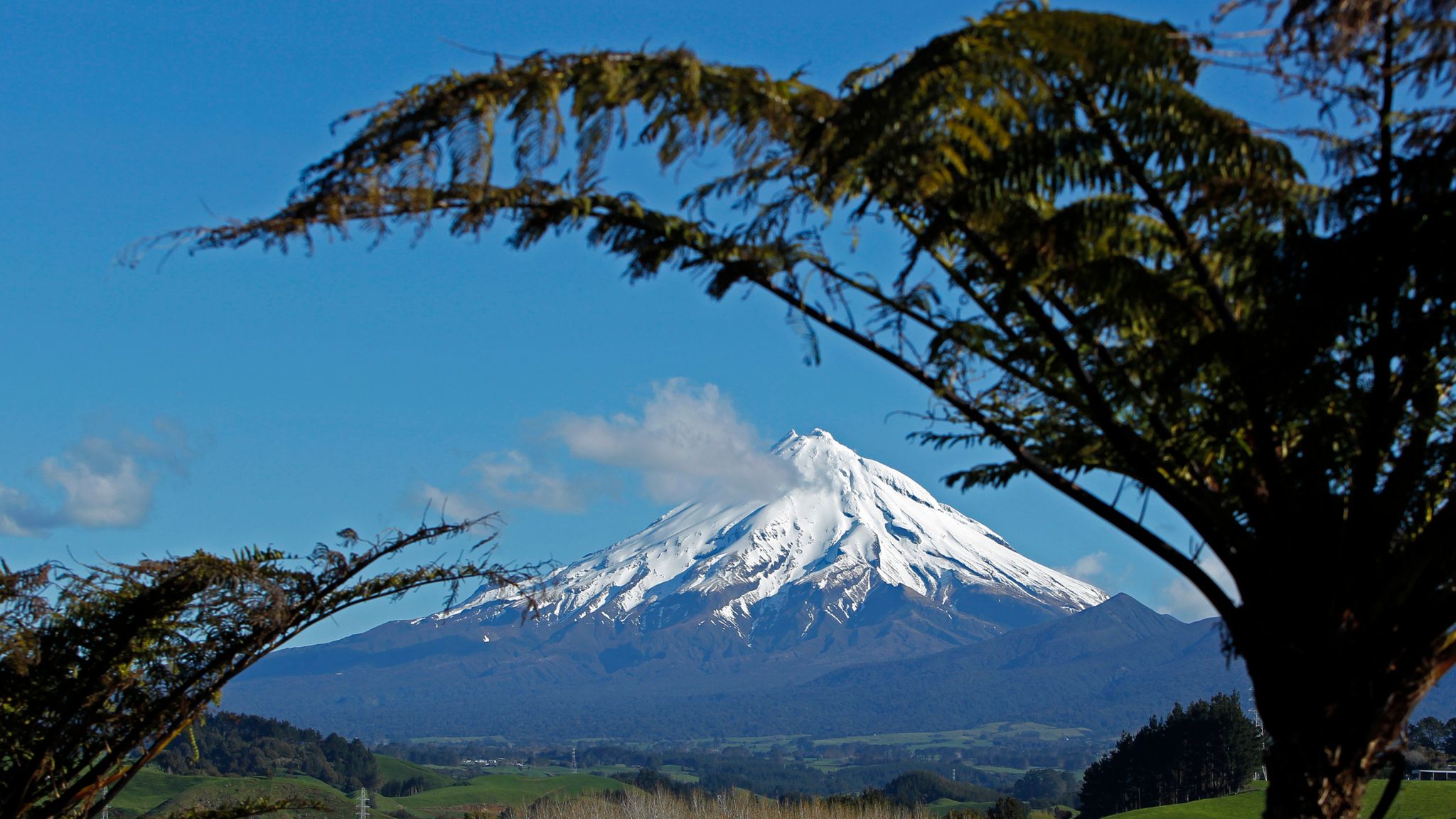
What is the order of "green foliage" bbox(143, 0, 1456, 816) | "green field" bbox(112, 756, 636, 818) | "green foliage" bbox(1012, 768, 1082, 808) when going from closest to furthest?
1. "green foliage" bbox(143, 0, 1456, 816)
2. "green field" bbox(112, 756, 636, 818)
3. "green foliage" bbox(1012, 768, 1082, 808)

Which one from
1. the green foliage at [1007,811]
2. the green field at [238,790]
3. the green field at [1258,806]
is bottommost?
the green foliage at [1007,811]

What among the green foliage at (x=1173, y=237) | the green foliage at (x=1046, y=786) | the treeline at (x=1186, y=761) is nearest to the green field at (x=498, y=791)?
the treeline at (x=1186, y=761)

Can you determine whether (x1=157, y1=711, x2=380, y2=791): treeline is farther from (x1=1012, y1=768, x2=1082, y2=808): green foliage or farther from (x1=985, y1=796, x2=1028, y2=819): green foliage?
(x1=1012, y1=768, x2=1082, y2=808): green foliage

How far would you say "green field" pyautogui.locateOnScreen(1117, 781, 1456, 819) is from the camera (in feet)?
103

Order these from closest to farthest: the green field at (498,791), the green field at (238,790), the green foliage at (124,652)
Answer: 1. the green foliage at (124,652)
2. the green field at (238,790)
3. the green field at (498,791)

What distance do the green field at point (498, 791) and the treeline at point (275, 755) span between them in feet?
13.9

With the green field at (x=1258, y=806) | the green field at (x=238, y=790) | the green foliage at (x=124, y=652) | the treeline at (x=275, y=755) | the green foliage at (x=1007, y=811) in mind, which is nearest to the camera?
the green foliage at (x=124, y=652)

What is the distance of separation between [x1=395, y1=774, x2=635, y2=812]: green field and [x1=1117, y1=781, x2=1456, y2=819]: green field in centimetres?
5070

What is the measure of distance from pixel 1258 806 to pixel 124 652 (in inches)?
1473

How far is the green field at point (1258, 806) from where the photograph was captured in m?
31.3

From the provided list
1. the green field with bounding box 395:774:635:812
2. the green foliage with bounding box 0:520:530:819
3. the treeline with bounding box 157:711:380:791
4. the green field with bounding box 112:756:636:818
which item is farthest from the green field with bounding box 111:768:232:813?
the green foliage with bounding box 0:520:530:819

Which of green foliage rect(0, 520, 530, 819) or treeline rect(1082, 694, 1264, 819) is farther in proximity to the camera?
treeline rect(1082, 694, 1264, 819)

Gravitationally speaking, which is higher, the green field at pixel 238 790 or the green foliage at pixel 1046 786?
the green field at pixel 238 790

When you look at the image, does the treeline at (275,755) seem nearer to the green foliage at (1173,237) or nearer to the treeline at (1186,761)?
the treeline at (1186,761)
